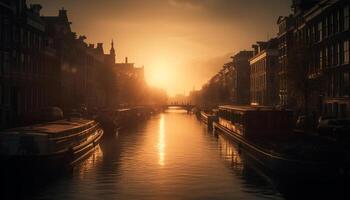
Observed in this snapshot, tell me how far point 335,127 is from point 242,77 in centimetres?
12749

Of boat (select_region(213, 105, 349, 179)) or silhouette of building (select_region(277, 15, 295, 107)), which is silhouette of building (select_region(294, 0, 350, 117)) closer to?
silhouette of building (select_region(277, 15, 295, 107))

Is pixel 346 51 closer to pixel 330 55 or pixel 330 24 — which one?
pixel 330 55

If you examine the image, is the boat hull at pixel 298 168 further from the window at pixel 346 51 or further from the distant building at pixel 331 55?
the window at pixel 346 51

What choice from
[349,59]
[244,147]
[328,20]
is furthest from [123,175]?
[328,20]

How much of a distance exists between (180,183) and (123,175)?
14.7 feet

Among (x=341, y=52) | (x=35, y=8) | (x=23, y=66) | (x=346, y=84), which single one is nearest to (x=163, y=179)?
(x=346, y=84)

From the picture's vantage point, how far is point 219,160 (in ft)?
130

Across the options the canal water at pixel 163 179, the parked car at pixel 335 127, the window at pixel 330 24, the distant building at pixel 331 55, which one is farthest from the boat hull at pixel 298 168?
the window at pixel 330 24

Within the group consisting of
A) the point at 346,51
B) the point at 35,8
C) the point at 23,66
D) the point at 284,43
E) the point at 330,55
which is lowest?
the point at 23,66

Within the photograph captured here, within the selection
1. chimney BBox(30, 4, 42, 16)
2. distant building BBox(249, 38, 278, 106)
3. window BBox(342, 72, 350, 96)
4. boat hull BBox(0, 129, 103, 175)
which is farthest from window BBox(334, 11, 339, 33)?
distant building BBox(249, 38, 278, 106)

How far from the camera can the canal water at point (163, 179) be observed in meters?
25.2

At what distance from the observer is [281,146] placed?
3338 centimetres

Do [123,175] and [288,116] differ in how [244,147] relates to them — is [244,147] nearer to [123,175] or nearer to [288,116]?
[288,116]

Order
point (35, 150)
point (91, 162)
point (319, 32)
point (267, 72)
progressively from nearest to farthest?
point (35, 150), point (91, 162), point (319, 32), point (267, 72)
